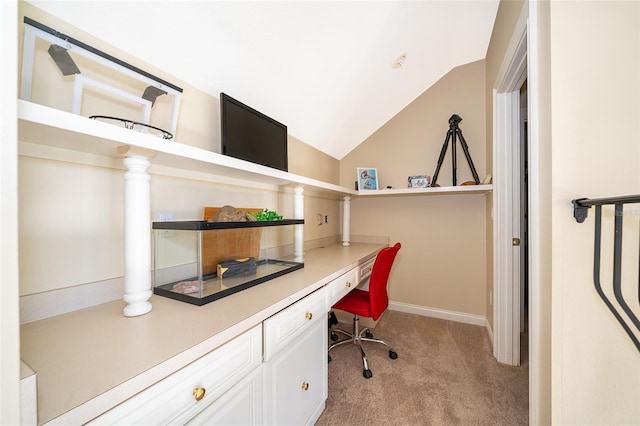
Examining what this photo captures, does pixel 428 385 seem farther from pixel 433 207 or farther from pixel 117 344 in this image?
pixel 117 344

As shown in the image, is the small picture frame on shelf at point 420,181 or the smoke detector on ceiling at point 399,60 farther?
the small picture frame on shelf at point 420,181

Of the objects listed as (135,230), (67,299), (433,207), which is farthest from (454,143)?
(67,299)

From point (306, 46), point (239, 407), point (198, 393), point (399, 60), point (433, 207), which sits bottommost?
point (239, 407)

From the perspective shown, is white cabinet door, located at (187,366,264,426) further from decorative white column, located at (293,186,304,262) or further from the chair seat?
the chair seat

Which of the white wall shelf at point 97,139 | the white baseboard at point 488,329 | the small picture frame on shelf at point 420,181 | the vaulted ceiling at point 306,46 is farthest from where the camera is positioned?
the small picture frame on shelf at point 420,181

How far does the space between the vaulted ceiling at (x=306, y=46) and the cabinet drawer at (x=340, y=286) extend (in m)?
1.27

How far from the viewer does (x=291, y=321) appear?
1060mm

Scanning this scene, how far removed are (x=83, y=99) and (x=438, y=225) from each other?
9.30 ft

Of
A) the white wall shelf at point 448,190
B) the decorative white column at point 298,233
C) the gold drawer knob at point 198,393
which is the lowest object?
the gold drawer knob at point 198,393

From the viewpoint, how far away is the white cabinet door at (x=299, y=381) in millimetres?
1000

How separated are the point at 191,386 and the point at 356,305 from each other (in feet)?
4.55

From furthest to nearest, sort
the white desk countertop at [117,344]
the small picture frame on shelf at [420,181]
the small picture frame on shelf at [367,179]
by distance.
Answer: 1. the small picture frame on shelf at [367,179]
2. the small picture frame on shelf at [420,181]
3. the white desk countertop at [117,344]

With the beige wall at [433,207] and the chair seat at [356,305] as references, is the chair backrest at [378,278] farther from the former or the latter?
the beige wall at [433,207]

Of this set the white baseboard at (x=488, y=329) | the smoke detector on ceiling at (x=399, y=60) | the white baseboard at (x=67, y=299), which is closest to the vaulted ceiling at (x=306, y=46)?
the smoke detector on ceiling at (x=399, y=60)
